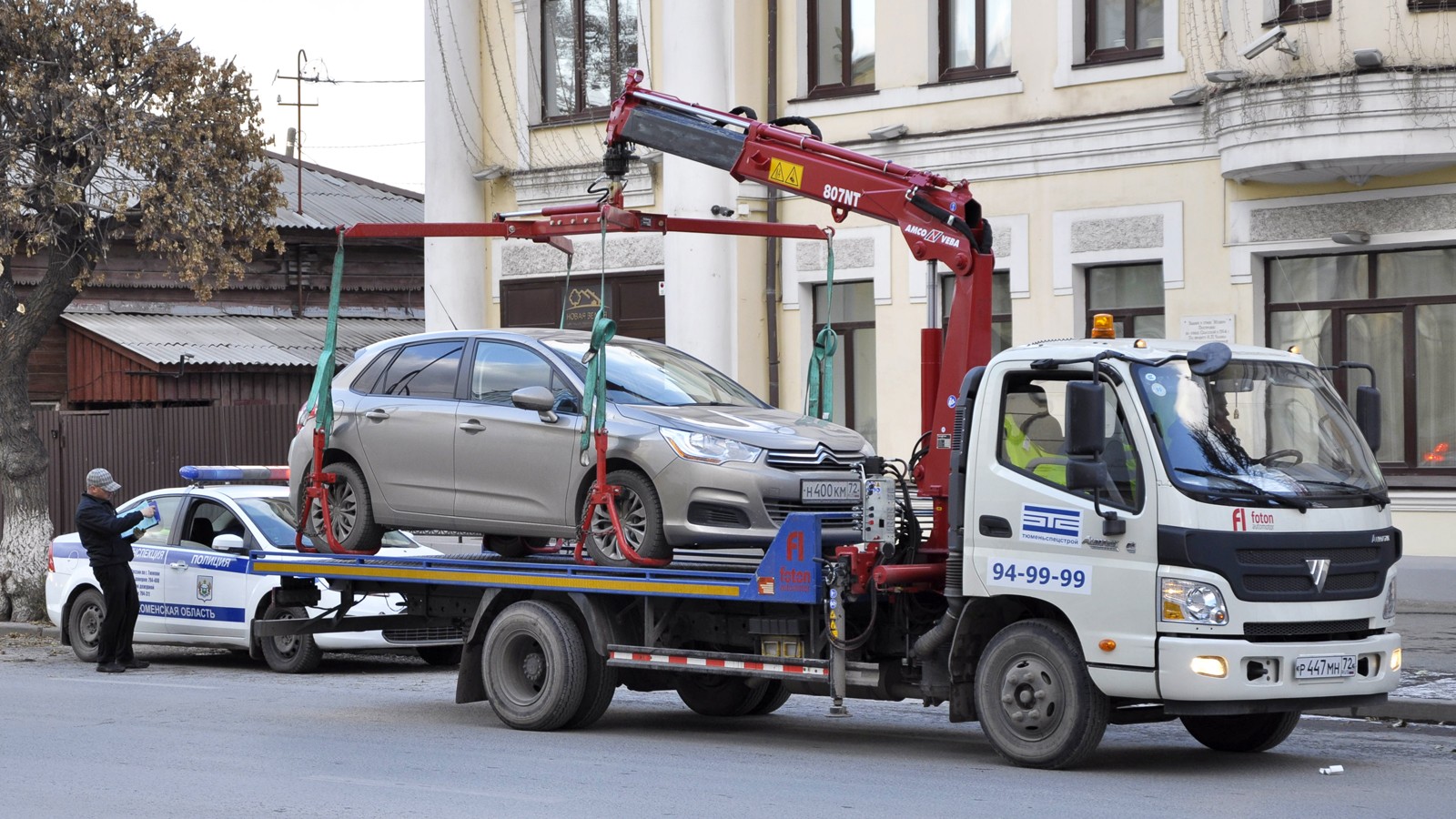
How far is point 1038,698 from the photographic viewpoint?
955 cm

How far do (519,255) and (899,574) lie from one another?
48.0 feet

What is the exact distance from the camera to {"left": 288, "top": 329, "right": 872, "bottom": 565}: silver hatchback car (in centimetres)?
1086

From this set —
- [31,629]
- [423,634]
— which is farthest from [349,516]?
[31,629]

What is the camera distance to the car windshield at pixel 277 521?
16.0 m

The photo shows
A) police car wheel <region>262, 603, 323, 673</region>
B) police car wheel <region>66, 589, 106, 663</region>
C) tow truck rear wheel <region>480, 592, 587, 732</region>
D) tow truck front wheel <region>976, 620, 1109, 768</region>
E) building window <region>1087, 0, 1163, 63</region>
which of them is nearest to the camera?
tow truck front wheel <region>976, 620, 1109, 768</region>

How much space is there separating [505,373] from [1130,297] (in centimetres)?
914

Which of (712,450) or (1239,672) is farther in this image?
(712,450)

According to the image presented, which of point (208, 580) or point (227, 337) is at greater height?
point (227, 337)

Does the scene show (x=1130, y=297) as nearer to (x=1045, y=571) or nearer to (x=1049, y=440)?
(x=1049, y=440)

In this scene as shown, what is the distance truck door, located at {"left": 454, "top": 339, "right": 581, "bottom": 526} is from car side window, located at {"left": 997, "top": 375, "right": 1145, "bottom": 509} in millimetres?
2856

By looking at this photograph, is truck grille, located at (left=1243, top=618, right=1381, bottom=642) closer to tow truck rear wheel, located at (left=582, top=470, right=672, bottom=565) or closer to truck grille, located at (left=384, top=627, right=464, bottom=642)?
tow truck rear wheel, located at (left=582, top=470, right=672, bottom=565)

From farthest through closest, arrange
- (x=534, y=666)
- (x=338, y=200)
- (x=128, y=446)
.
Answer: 1. (x=338, y=200)
2. (x=128, y=446)
3. (x=534, y=666)

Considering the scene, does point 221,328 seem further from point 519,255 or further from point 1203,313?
point 1203,313

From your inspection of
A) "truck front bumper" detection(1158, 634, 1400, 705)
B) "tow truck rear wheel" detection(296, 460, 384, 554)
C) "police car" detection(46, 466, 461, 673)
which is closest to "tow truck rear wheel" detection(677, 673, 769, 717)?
"tow truck rear wheel" detection(296, 460, 384, 554)
